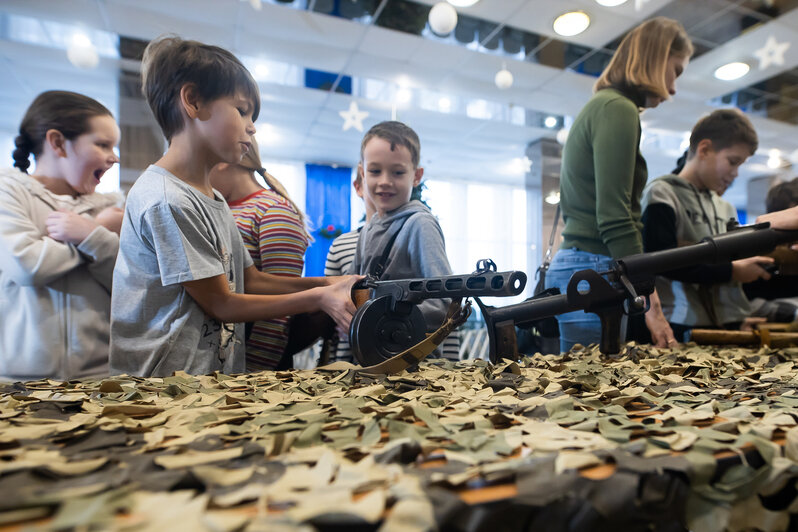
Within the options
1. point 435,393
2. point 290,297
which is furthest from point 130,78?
point 435,393

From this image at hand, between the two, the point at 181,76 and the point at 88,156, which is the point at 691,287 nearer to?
the point at 181,76

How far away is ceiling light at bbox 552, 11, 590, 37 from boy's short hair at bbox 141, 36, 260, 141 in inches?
119

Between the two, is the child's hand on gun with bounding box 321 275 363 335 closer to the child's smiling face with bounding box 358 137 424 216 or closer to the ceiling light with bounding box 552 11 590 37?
the child's smiling face with bounding box 358 137 424 216

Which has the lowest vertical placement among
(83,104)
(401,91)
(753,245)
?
A: (753,245)

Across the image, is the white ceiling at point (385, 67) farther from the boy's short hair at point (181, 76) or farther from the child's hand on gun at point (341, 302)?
the child's hand on gun at point (341, 302)

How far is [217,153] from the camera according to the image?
0.95 meters

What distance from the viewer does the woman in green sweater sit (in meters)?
1.09

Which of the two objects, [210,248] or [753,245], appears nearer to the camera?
[210,248]

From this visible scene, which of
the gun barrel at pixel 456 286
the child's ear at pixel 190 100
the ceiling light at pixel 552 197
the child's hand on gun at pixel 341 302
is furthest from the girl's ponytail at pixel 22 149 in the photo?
the ceiling light at pixel 552 197

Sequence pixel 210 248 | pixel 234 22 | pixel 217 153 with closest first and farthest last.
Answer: pixel 210 248 → pixel 217 153 → pixel 234 22

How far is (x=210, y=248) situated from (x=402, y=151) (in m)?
0.59

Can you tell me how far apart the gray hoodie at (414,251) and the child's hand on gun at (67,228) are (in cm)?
64

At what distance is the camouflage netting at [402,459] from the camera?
0.26 meters

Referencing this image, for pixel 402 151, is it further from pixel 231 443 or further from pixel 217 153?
pixel 231 443
